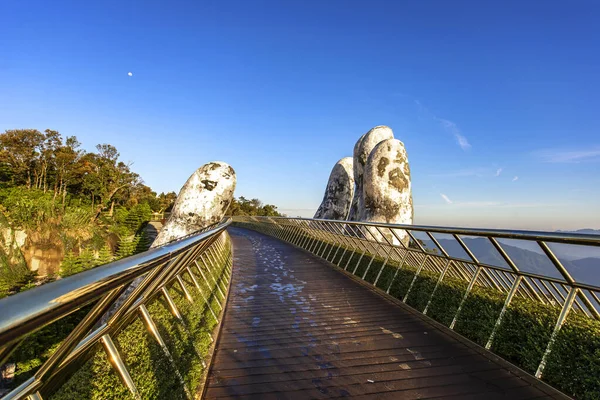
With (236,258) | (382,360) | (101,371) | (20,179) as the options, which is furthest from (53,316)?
(20,179)

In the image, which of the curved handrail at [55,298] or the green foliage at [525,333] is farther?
the green foliage at [525,333]

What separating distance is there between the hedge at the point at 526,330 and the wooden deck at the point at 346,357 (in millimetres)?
191

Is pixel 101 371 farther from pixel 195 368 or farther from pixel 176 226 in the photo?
pixel 176 226

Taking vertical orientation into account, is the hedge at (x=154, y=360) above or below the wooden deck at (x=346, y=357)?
below

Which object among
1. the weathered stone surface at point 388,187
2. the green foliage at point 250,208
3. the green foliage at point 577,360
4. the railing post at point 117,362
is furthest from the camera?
the green foliage at point 250,208

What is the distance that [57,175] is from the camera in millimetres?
34156

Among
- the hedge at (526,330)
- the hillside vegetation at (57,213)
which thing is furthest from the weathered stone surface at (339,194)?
the hedge at (526,330)

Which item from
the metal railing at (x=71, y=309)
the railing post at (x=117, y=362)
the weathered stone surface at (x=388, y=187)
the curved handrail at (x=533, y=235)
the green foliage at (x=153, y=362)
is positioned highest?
the weathered stone surface at (x=388, y=187)

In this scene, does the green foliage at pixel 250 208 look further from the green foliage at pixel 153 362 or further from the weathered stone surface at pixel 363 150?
the green foliage at pixel 153 362

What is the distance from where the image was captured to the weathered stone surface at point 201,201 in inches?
441

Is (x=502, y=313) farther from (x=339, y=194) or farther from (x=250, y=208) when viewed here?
(x=250, y=208)

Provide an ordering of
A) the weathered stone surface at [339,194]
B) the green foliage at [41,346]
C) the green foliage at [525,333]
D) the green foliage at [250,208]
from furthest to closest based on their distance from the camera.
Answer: the green foliage at [250,208] → the weathered stone surface at [339,194] → the green foliage at [41,346] → the green foliage at [525,333]

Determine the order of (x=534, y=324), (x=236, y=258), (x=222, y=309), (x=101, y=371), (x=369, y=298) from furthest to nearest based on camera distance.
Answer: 1. (x=236, y=258)
2. (x=369, y=298)
3. (x=222, y=309)
4. (x=534, y=324)
5. (x=101, y=371)

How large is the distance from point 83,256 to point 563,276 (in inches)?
405
